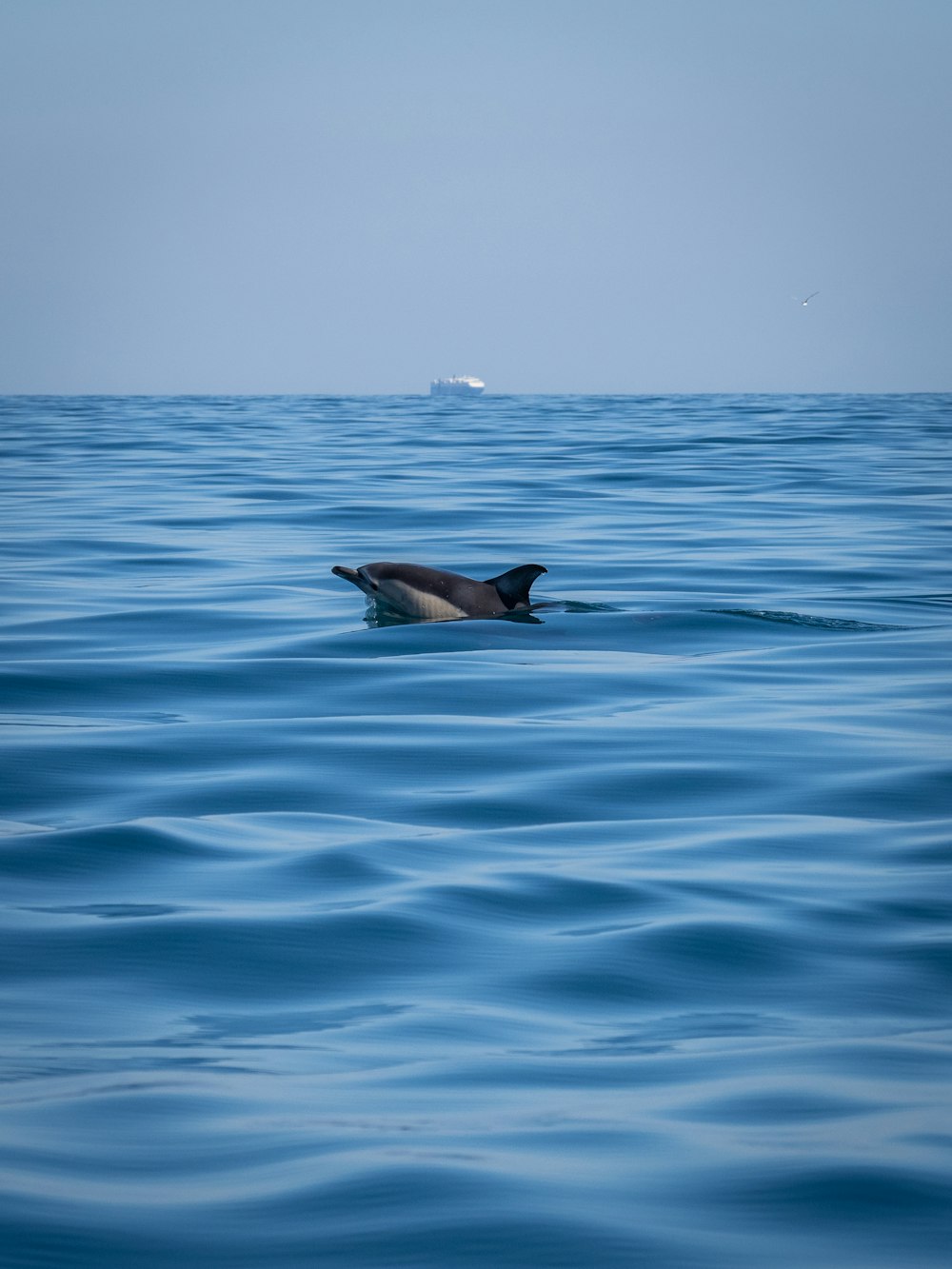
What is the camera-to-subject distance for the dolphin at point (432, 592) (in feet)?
38.9

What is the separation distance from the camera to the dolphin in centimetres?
1186

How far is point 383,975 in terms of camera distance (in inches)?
182

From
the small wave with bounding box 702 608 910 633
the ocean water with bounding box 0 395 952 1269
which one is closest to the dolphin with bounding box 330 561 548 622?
the ocean water with bounding box 0 395 952 1269

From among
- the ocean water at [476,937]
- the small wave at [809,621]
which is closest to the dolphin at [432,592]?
the ocean water at [476,937]

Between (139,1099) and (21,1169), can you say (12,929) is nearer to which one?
(139,1099)

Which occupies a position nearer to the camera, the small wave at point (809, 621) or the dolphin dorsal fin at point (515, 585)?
the dolphin dorsal fin at point (515, 585)

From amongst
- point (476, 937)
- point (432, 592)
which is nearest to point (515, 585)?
point (432, 592)

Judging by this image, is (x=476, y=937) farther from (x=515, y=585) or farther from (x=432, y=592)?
(x=432, y=592)

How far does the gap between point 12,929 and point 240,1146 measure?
1775mm

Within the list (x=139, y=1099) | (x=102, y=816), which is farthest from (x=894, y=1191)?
(x=102, y=816)

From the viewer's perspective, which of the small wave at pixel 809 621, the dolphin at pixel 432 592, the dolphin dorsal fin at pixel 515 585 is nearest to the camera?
the dolphin dorsal fin at pixel 515 585

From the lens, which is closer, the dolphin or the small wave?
the dolphin

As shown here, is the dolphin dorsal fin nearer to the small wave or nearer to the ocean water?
the ocean water

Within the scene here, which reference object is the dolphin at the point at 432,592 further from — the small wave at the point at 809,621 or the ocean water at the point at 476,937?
the small wave at the point at 809,621
